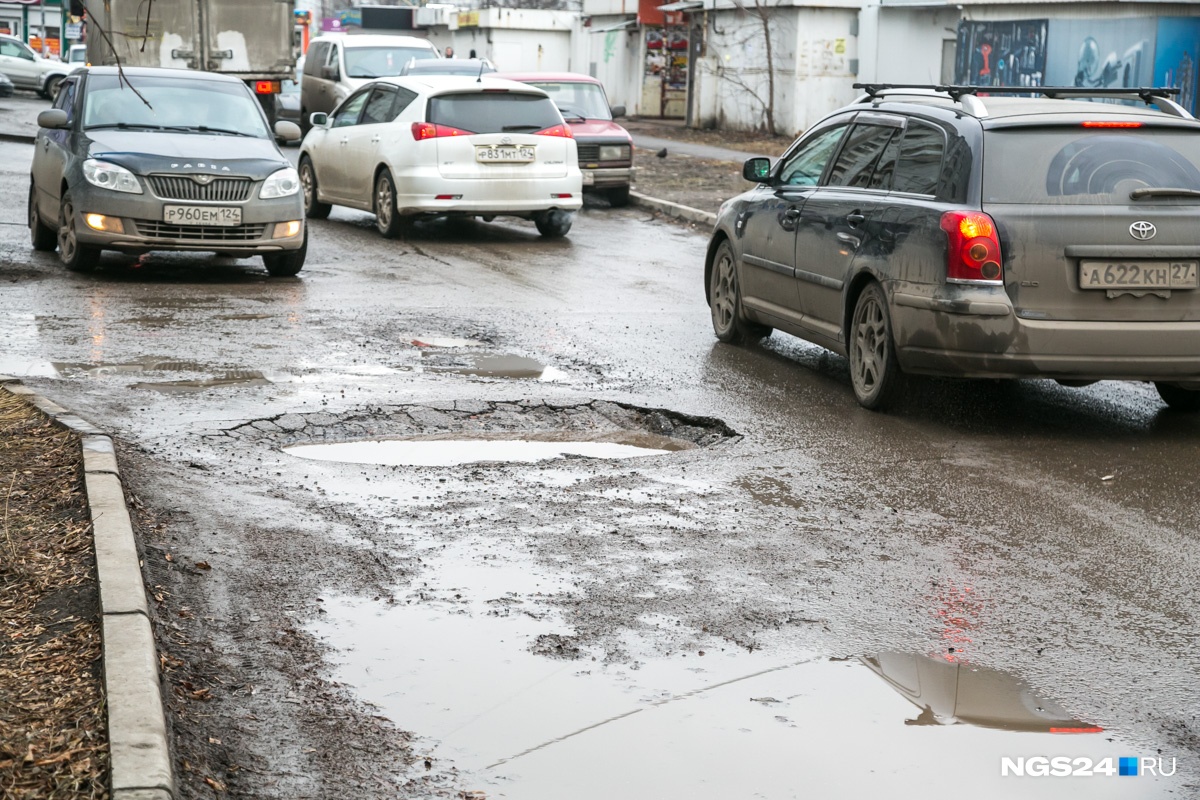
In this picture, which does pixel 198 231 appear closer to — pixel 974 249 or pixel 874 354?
pixel 874 354

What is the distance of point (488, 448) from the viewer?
7578 millimetres

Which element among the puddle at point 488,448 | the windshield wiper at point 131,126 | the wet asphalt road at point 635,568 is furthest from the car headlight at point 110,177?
the puddle at point 488,448

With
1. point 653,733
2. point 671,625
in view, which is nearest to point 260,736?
point 653,733

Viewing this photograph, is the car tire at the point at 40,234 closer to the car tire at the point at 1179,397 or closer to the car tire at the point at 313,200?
the car tire at the point at 313,200

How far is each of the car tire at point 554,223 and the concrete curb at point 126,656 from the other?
37.7 feet

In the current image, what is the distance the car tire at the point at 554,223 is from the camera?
17.6 meters

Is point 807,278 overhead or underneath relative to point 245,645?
overhead

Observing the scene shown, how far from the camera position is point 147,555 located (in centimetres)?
553

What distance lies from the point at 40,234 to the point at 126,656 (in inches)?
434

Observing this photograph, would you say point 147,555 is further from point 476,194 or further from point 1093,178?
point 476,194

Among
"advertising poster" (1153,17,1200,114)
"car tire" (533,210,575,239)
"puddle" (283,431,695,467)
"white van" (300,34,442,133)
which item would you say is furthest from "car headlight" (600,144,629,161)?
"puddle" (283,431,695,467)

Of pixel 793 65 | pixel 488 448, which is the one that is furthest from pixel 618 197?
pixel 793 65

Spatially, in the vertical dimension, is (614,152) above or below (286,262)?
above

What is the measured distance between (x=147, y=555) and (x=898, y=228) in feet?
14.5
